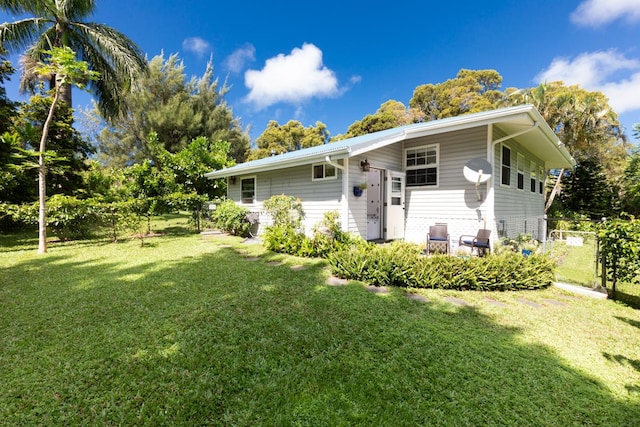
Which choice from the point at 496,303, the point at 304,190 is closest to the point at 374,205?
the point at 304,190

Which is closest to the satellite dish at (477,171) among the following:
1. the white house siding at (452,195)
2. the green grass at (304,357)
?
the white house siding at (452,195)

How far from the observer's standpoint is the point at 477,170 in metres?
6.72

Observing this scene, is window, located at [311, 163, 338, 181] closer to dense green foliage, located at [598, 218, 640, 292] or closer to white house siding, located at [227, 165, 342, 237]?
white house siding, located at [227, 165, 342, 237]

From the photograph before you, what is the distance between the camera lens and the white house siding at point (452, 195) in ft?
23.4

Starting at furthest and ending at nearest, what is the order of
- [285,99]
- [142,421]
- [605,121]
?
[285,99]
[605,121]
[142,421]

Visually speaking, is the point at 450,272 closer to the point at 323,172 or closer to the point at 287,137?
the point at 323,172

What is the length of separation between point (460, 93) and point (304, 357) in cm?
2642

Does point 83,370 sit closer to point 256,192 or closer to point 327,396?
point 327,396

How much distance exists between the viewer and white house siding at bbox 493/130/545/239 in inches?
288

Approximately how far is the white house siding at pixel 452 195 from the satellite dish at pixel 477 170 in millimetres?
428

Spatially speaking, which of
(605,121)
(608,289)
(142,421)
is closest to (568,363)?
(608,289)

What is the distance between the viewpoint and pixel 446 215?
7691 mm

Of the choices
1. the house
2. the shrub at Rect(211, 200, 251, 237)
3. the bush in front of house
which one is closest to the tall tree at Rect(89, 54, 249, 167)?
the shrub at Rect(211, 200, 251, 237)

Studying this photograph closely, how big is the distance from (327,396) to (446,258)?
373 cm
